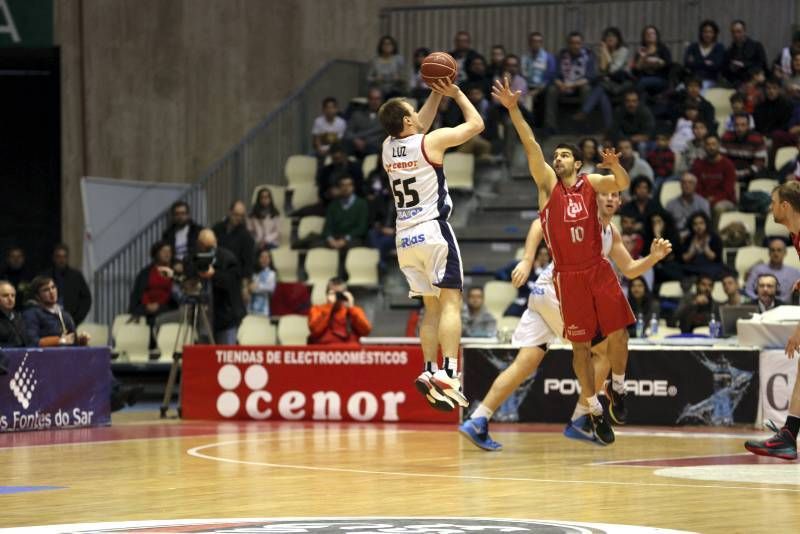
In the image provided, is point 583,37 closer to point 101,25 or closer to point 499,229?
point 499,229

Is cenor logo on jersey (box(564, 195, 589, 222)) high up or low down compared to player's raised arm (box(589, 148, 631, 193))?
down

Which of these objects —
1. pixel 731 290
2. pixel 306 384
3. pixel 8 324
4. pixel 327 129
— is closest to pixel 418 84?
pixel 327 129

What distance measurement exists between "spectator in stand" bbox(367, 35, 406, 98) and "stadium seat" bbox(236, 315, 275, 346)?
4768 millimetres

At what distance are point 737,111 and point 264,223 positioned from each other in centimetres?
649

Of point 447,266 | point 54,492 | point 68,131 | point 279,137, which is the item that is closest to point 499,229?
point 279,137

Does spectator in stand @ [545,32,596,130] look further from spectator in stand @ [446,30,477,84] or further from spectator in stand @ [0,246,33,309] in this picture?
spectator in stand @ [0,246,33,309]

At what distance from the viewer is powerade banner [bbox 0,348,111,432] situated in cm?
1327

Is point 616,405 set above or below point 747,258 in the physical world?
below

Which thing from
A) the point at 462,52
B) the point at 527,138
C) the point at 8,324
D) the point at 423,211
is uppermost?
the point at 462,52

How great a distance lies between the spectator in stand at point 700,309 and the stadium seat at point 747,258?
53.5 inches

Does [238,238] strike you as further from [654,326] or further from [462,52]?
[654,326]

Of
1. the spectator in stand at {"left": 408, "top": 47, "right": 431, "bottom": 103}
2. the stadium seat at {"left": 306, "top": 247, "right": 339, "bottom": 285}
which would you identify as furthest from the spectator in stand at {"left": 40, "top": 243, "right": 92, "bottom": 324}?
the spectator in stand at {"left": 408, "top": 47, "right": 431, "bottom": 103}

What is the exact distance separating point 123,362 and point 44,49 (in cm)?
649

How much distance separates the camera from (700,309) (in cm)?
1652
